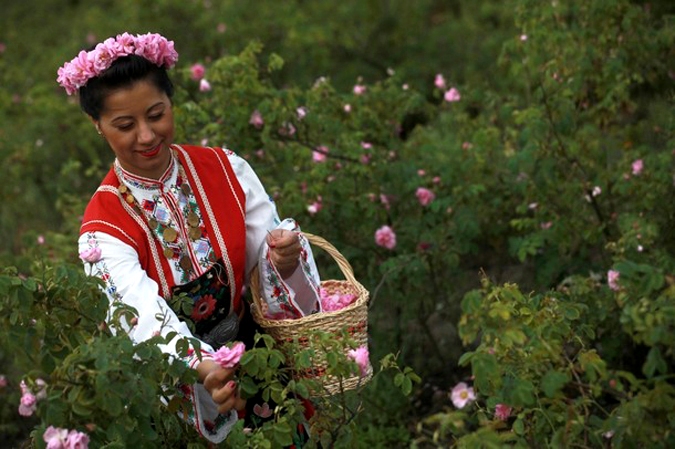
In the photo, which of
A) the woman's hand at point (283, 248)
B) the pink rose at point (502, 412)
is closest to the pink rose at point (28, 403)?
the woman's hand at point (283, 248)

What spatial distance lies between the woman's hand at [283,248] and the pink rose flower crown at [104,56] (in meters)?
0.56

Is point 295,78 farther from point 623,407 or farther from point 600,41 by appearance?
point 623,407

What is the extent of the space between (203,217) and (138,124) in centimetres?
30

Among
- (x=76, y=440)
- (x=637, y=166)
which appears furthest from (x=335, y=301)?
(x=637, y=166)

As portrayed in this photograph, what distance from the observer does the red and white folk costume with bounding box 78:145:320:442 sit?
2549 millimetres

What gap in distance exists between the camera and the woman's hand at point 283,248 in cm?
272

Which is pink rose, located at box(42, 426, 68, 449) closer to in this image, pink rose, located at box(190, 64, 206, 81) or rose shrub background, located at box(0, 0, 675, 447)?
rose shrub background, located at box(0, 0, 675, 447)

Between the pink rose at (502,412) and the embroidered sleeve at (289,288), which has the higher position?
the embroidered sleeve at (289,288)

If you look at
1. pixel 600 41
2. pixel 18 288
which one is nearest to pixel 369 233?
pixel 600 41

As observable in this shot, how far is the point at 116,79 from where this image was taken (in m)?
2.67

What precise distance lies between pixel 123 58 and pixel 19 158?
338 cm

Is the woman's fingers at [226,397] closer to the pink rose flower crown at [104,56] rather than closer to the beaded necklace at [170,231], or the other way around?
the beaded necklace at [170,231]

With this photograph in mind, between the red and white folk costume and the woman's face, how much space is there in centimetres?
8

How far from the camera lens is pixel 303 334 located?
8.62ft
